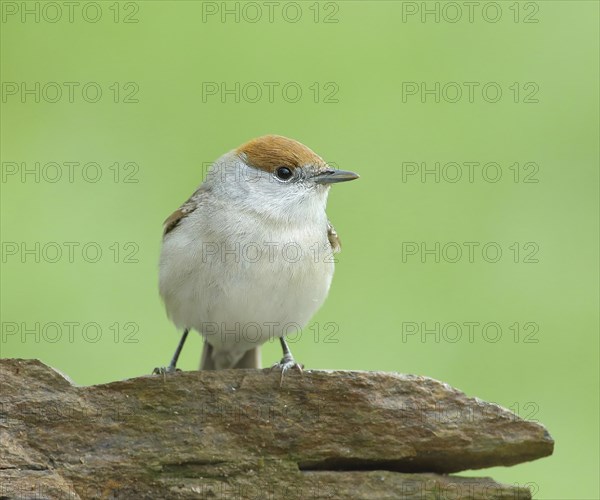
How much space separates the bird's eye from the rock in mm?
1398

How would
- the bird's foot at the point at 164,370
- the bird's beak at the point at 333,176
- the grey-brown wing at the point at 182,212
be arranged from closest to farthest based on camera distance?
1. the bird's foot at the point at 164,370
2. the bird's beak at the point at 333,176
3. the grey-brown wing at the point at 182,212

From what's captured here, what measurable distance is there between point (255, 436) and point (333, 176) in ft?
5.91

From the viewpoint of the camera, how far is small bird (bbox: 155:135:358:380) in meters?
5.81

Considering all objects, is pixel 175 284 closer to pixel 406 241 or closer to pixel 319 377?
pixel 319 377

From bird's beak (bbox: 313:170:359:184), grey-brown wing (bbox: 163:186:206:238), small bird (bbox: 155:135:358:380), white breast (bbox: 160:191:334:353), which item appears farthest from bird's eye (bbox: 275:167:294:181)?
grey-brown wing (bbox: 163:186:206:238)

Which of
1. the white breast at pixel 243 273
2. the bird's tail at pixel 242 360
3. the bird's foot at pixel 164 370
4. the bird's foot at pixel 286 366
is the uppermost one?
the white breast at pixel 243 273

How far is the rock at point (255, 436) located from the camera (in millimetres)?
4906

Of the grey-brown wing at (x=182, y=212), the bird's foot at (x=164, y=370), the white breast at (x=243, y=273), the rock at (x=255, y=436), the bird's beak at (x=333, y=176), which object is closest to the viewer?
the rock at (x=255, y=436)

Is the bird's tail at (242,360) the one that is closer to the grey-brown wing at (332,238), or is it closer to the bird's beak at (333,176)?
the grey-brown wing at (332,238)

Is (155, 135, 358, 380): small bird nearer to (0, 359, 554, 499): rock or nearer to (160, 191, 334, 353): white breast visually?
(160, 191, 334, 353): white breast

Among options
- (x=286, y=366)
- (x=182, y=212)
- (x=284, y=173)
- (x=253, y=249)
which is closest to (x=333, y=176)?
(x=284, y=173)

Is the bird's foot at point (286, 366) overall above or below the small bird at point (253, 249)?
below

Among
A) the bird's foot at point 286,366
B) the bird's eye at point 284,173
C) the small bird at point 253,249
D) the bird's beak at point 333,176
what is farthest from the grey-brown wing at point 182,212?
the bird's foot at point 286,366

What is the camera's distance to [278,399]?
523 centimetres
